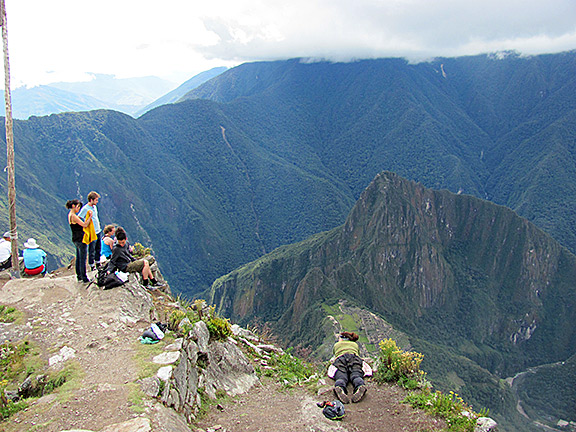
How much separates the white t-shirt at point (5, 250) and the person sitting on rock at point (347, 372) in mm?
16037

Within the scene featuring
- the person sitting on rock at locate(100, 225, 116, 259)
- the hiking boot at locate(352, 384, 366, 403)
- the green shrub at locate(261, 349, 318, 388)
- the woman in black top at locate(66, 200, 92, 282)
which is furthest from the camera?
the person sitting on rock at locate(100, 225, 116, 259)

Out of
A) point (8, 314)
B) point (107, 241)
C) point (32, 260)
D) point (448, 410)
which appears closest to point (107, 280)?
point (8, 314)

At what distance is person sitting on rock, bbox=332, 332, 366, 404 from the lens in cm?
1109

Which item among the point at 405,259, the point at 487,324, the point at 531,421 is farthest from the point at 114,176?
the point at 531,421

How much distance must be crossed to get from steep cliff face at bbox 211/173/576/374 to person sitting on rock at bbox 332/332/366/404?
7054cm

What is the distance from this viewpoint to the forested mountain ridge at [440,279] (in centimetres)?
8581

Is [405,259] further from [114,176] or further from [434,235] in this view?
[114,176]

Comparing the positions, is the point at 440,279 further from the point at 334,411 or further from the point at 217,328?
the point at 334,411

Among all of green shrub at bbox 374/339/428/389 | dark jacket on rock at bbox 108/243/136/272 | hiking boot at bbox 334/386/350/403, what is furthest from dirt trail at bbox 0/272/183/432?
green shrub at bbox 374/339/428/389

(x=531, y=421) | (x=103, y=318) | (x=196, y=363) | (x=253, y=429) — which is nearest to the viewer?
(x=253, y=429)

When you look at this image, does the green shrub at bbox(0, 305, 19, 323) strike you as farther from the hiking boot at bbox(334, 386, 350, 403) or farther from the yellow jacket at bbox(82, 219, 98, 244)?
the hiking boot at bbox(334, 386, 350, 403)

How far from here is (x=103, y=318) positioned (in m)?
12.9

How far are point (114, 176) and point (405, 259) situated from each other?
126 m

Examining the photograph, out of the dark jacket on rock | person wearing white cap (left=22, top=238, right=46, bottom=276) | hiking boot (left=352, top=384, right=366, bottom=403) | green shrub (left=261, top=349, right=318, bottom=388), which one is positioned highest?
the dark jacket on rock
